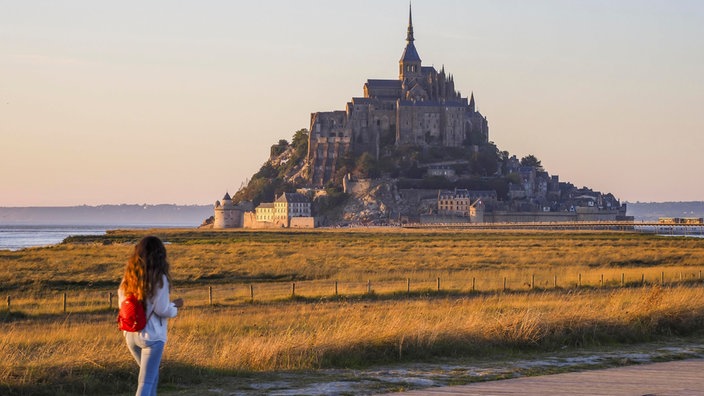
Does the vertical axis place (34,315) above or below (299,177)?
below

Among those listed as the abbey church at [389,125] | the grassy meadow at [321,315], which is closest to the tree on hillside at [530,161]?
the abbey church at [389,125]

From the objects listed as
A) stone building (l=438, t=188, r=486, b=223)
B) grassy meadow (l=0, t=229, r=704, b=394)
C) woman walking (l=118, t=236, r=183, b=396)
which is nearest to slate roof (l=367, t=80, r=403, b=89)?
stone building (l=438, t=188, r=486, b=223)

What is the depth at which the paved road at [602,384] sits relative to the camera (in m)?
11.0

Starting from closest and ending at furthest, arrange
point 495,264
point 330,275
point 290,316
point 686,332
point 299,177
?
point 686,332 < point 290,316 < point 330,275 < point 495,264 < point 299,177

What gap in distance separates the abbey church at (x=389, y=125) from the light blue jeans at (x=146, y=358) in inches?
6196

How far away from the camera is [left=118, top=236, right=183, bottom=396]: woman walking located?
8727mm

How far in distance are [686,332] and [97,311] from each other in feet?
50.0

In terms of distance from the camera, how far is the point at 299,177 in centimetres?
17338

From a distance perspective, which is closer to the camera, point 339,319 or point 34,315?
point 339,319

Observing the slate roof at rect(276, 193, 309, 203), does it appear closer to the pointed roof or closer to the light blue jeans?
the pointed roof

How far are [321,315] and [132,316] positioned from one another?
1397 cm

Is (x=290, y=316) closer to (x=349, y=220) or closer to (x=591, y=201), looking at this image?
(x=349, y=220)

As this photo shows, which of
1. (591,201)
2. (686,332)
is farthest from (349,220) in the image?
(686,332)

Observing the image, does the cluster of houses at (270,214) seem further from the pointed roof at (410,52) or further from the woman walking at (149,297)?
the woman walking at (149,297)
